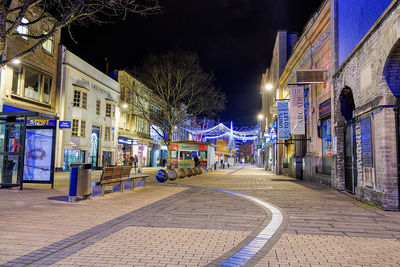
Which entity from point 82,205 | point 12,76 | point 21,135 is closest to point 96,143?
point 12,76

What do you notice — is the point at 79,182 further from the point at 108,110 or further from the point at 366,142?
the point at 108,110

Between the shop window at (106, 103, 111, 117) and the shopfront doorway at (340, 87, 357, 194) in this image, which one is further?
the shop window at (106, 103, 111, 117)

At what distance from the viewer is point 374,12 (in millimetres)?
9242

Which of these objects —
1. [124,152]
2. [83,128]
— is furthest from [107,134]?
[124,152]

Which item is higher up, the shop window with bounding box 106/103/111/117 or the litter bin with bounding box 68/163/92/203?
the shop window with bounding box 106/103/111/117

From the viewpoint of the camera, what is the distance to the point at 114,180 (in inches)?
447

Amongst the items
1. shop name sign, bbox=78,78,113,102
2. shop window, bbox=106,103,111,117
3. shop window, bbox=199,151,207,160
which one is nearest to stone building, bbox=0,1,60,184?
shop name sign, bbox=78,78,113,102

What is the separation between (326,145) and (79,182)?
42.8 ft

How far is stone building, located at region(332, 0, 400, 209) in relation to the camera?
327 inches

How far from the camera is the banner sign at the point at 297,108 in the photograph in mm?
19578

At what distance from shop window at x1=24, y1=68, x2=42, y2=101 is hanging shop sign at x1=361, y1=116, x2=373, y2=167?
20854 mm

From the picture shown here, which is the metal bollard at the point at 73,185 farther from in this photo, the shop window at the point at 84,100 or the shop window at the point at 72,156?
the shop window at the point at 84,100

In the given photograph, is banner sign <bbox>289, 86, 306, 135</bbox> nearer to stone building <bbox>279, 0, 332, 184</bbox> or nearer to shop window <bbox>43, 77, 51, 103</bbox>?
stone building <bbox>279, 0, 332, 184</bbox>

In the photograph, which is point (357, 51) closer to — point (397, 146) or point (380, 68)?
point (380, 68)
